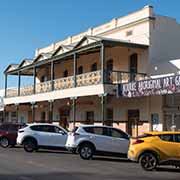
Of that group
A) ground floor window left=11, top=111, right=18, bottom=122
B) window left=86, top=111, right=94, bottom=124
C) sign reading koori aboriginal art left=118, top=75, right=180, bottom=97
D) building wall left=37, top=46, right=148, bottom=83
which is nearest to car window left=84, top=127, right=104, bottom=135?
sign reading koori aboriginal art left=118, top=75, right=180, bottom=97

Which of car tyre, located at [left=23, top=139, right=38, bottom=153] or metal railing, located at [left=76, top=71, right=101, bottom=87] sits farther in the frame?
metal railing, located at [left=76, top=71, right=101, bottom=87]

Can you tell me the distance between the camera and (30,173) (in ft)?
46.0

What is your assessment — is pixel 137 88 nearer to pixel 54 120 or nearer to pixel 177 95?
pixel 177 95

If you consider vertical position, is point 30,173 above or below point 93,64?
below

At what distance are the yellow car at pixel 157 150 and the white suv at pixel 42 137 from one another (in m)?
8.25

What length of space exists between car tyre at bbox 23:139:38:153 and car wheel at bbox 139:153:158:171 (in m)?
9.55

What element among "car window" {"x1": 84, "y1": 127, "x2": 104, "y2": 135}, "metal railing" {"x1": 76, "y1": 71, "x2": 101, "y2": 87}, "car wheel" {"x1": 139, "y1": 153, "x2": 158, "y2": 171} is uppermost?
"metal railing" {"x1": 76, "y1": 71, "x2": 101, "y2": 87}

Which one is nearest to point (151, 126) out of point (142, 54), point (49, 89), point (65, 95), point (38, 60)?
point (142, 54)

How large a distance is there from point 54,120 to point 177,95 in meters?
17.6

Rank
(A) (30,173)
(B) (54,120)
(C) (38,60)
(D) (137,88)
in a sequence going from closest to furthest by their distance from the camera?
(A) (30,173) < (D) (137,88) < (C) (38,60) < (B) (54,120)

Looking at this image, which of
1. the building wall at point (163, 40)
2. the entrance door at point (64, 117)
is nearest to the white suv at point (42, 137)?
the building wall at point (163, 40)

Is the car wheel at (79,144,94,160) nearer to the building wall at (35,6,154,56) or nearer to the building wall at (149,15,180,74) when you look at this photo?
the building wall at (149,15,180,74)

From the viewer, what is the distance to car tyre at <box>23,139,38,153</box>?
2420 cm

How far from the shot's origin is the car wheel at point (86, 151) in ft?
65.5
